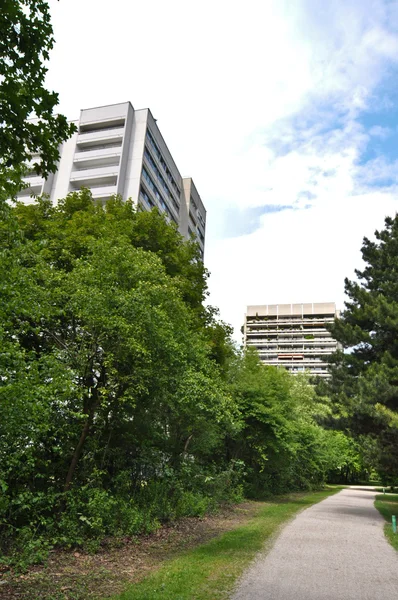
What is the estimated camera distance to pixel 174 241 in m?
19.7

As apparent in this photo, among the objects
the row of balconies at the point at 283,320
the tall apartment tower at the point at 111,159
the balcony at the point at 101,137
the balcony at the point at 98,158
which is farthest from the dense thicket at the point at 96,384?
the row of balconies at the point at 283,320

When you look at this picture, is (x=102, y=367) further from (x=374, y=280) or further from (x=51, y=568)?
(x=374, y=280)

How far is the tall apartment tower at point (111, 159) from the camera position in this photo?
45.1 meters

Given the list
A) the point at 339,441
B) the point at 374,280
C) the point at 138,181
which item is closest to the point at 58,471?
the point at 374,280

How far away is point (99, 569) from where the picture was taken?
877 centimetres

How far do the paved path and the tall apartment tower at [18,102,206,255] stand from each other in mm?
35679

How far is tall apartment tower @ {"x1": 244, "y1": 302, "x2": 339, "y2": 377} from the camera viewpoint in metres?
118

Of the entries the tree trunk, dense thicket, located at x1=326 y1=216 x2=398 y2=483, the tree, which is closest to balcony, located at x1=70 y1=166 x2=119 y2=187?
dense thicket, located at x1=326 y1=216 x2=398 y2=483

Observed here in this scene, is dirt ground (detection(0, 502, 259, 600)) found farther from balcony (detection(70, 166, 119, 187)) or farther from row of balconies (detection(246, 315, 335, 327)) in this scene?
row of balconies (detection(246, 315, 335, 327))

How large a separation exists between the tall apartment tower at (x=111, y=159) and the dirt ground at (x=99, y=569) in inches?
1414

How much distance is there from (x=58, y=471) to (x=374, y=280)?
57.1 feet

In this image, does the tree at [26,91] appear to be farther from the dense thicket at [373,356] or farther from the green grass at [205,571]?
the dense thicket at [373,356]

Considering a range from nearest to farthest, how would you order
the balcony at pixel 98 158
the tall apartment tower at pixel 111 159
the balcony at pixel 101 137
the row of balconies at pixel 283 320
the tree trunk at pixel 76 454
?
the tree trunk at pixel 76 454 < the tall apartment tower at pixel 111 159 < the balcony at pixel 98 158 < the balcony at pixel 101 137 < the row of balconies at pixel 283 320

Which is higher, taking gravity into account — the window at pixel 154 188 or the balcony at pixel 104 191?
the window at pixel 154 188
